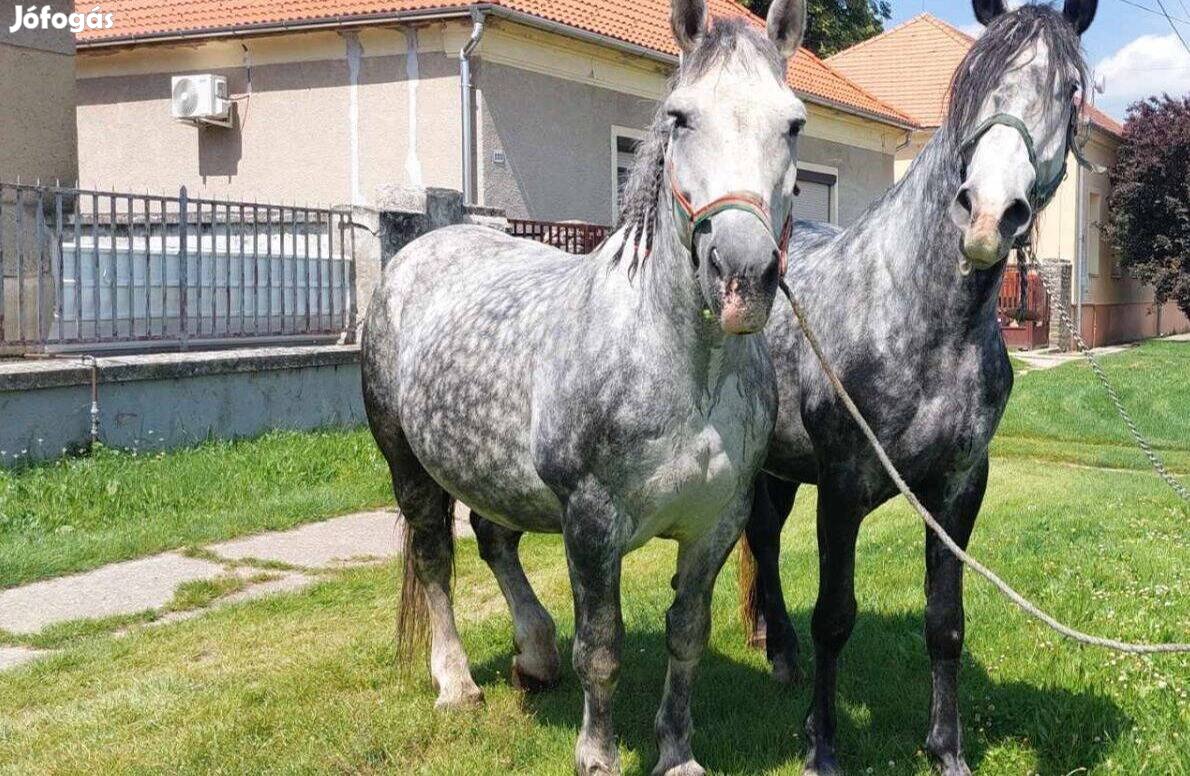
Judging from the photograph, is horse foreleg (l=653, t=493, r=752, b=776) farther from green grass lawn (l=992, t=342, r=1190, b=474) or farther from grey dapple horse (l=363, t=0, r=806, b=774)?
green grass lawn (l=992, t=342, r=1190, b=474)

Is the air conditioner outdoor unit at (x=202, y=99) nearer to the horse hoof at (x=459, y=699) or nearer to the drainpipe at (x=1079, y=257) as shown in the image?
the horse hoof at (x=459, y=699)

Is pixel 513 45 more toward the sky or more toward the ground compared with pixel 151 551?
more toward the sky

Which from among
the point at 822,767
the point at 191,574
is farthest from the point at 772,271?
the point at 191,574

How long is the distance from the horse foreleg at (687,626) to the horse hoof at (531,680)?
3.27ft

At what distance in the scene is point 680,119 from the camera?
9.93 ft

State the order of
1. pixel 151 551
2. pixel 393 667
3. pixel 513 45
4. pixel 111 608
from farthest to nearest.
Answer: pixel 513 45, pixel 151 551, pixel 111 608, pixel 393 667

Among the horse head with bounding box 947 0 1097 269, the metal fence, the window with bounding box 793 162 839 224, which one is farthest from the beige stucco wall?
the window with bounding box 793 162 839 224

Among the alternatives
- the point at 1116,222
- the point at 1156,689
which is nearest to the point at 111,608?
the point at 1156,689

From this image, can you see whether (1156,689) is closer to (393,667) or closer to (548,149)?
(393,667)

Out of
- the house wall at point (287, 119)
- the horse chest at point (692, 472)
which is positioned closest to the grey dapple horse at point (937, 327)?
the horse chest at point (692, 472)

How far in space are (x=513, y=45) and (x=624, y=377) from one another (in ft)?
40.9

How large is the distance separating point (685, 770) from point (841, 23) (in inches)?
1454

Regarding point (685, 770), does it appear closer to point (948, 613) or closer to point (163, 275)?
point (948, 613)

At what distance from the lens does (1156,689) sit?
4.14 metres
